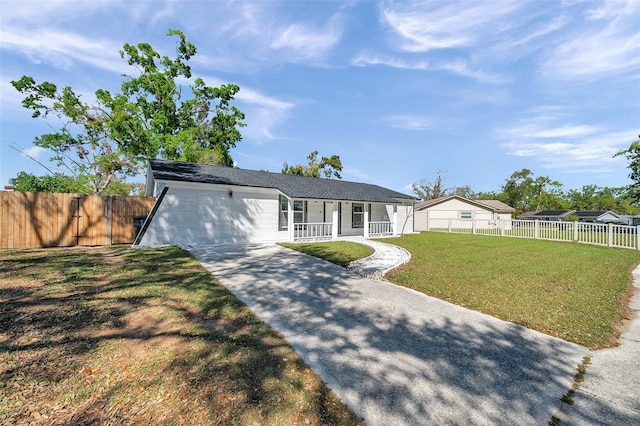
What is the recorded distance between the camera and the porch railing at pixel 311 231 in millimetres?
14289

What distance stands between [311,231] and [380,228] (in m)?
5.46

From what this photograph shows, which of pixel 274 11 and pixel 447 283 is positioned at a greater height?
pixel 274 11

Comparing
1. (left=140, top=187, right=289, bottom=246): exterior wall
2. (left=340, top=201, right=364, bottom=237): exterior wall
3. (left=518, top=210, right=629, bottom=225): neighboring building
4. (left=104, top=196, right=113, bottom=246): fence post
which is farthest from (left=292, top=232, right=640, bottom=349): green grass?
(left=518, top=210, right=629, bottom=225): neighboring building

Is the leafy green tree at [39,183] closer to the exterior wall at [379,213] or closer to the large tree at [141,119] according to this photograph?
the large tree at [141,119]

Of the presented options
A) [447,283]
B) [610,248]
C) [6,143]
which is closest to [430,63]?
[447,283]

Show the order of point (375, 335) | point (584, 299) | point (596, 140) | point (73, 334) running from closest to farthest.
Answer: point (73, 334) → point (375, 335) → point (584, 299) → point (596, 140)

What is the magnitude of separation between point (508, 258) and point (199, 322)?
10.5 m

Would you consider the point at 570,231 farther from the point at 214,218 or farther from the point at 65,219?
the point at 65,219

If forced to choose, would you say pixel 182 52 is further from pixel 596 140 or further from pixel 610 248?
pixel 596 140

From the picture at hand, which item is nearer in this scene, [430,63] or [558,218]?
[430,63]

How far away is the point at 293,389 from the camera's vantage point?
2498mm

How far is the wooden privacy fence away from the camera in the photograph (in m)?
9.93

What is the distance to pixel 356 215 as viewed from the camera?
18.3m

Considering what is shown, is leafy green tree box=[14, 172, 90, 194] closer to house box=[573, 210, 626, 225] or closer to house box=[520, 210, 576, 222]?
house box=[520, 210, 576, 222]
